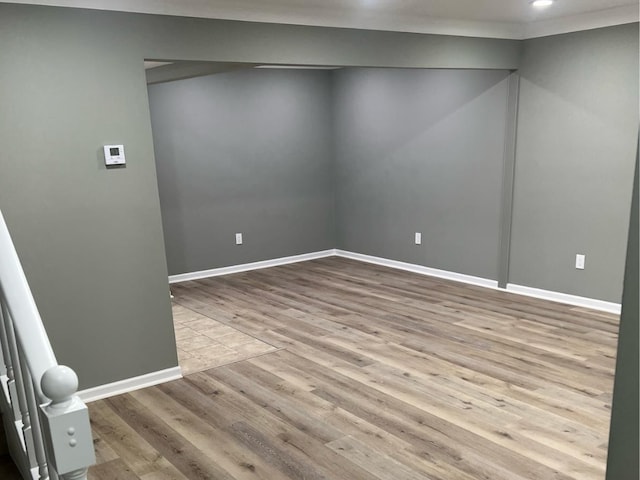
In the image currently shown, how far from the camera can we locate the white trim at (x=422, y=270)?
5.53 meters

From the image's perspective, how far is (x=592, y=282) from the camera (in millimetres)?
4691

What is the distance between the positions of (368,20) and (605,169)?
2.25 m

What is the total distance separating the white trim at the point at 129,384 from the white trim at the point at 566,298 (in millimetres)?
3240

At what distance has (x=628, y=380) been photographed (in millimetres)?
1056

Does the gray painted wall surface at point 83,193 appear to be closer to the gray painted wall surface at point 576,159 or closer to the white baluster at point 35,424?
the white baluster at point 35,424

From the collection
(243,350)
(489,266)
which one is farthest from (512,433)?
(489,266)

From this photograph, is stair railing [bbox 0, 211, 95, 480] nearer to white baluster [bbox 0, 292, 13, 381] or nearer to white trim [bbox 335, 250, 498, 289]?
white baluster [bbox 0, 292, 13, 381]

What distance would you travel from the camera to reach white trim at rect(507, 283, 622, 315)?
4.61 meters

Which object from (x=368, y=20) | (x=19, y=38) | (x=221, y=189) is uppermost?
(x=368, y=20)

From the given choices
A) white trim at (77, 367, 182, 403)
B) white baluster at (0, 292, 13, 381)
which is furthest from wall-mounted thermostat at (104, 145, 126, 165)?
→ white baluster at (0, 292, 13, 381)

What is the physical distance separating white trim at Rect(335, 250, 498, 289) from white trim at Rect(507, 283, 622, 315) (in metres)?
0.25

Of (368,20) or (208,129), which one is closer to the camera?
(368,20)

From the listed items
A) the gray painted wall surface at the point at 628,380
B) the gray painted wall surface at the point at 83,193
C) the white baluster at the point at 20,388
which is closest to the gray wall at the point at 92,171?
the gray painted wall surface at the point at 83,193

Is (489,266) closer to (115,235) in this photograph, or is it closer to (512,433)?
(512,433)
